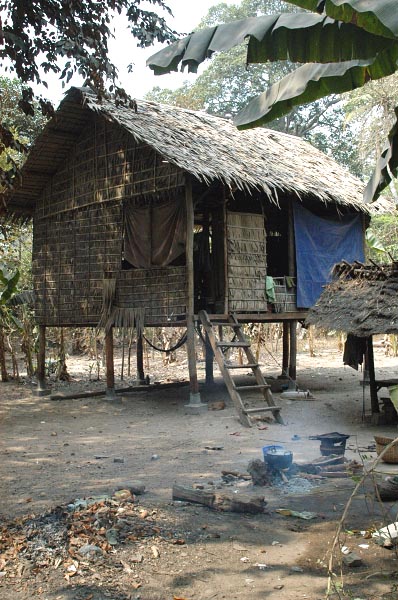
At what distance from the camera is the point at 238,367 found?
967 centimetres

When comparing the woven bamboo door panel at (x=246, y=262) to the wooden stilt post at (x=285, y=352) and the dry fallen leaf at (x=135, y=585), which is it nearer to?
the wooden stilt post at (x=285, y=352)

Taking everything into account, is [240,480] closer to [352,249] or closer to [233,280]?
[233,280]

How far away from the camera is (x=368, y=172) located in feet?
92.8

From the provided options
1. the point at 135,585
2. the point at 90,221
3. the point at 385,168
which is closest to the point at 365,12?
the point at 385,168

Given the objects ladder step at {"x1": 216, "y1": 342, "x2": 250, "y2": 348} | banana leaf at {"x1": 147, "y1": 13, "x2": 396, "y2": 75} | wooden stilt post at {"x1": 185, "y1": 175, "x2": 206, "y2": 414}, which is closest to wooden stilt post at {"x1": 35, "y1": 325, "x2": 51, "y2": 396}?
wooden stilt post at {"x1": 185, "y1": 175, "x2": 206, "y2": 414}

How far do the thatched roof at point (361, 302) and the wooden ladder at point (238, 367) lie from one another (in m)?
1.11

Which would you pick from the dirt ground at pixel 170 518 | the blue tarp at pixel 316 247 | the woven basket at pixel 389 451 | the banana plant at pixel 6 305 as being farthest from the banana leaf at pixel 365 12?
the blue tarp at pixel 316 247

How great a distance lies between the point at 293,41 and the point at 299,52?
0.30 feet

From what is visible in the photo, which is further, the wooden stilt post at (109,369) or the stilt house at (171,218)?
the wooden stilt post at (109,369)

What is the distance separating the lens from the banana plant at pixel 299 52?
12.7 feet

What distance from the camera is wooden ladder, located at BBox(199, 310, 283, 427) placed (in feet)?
30.2

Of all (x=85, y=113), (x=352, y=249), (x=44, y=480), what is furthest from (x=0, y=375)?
(x=44, y=480)

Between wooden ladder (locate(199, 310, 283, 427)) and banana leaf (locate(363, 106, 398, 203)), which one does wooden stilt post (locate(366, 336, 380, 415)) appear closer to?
wooden ladder (locate(199, 310, 283, 427))

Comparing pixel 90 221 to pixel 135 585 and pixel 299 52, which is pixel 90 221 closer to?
pixel 299 52
